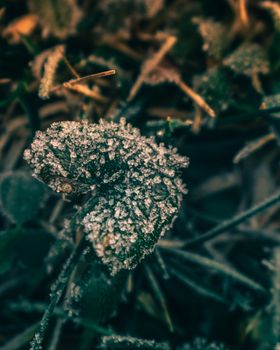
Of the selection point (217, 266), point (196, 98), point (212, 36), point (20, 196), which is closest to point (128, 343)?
point (217, 266)

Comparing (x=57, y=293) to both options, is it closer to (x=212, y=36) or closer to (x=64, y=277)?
(x=64, y=277)

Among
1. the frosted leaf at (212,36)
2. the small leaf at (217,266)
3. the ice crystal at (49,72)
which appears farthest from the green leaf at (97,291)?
the frosted leaf at (212,36)

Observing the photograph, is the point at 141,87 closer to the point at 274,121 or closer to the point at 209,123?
the point at 209,123

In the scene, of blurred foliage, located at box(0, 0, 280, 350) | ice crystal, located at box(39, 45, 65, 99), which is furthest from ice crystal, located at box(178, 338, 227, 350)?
ice crystal, located at box(39, 45, 65, 99)

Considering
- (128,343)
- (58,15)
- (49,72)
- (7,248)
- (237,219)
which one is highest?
(58,15)

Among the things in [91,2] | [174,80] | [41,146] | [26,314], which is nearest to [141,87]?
[174,80]

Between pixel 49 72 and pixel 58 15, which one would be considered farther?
pixel 58 15

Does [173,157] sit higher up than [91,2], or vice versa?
[91,2]
